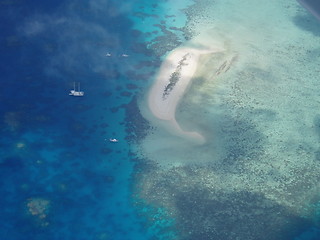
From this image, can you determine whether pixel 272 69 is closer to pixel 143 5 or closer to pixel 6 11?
pixel 143 5

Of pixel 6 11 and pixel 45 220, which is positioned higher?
pixel 6 11

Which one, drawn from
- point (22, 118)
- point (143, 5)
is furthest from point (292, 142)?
point (143, 5)

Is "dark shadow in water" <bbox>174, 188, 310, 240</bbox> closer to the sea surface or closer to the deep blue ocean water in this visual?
the sea surface

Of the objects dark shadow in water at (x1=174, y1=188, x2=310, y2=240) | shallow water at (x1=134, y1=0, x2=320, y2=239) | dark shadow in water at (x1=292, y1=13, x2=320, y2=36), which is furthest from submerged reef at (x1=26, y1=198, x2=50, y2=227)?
dark shadow in water at (x1=292, y1=13, x2=320, y2=36)

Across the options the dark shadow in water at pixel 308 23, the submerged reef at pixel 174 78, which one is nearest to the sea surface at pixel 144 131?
the dark shadow in water at pixel 308 23

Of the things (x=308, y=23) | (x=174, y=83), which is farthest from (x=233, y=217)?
(x=308, y=23)

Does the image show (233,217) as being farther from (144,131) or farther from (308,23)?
(308,23)

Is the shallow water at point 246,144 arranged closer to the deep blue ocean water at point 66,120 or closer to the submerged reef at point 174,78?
the submerged reef at point 174,78
